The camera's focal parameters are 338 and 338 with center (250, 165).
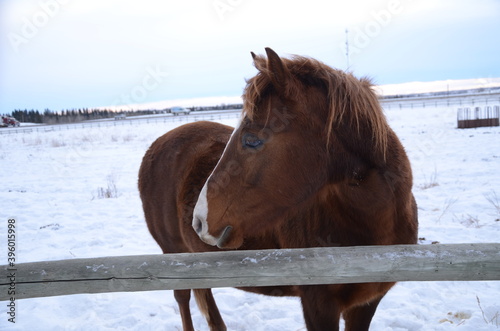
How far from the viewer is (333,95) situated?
6.22 feet

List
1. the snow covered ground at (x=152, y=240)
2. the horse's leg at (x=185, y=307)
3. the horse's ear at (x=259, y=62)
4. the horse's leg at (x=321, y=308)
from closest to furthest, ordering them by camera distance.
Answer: the horse's ear at (x=259, y=62) < the horse's leg at (x=321, y=308) < the horse's leg at (x=185, y=307) < the snow covered ground at (x=152, y=240)

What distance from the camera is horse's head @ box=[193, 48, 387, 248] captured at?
1.88 metres

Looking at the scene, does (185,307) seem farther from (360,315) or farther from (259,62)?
(259,62)

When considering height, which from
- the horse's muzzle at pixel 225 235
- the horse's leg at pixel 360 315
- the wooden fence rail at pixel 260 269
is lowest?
the horse's leg at pixel 360 315

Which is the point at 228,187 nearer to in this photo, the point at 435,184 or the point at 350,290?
the point at 350,290

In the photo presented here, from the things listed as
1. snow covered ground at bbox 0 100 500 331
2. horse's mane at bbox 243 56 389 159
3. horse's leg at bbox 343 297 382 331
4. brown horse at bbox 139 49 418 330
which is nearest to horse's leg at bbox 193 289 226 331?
snow covered ground at bbox 0 100 500 331

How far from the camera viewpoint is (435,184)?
7535 mm

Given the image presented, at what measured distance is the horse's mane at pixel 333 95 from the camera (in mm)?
1895

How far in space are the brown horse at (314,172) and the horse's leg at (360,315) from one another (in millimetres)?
326

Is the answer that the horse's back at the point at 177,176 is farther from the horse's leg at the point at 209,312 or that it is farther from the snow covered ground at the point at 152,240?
the snow covered ground at the point at 152,240

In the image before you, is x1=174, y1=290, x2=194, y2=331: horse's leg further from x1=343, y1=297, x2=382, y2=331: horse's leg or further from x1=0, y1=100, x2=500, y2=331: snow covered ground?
x1=343, y1=297, x2=382, y2=331: horse's leg

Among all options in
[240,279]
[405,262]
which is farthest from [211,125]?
[405,262]

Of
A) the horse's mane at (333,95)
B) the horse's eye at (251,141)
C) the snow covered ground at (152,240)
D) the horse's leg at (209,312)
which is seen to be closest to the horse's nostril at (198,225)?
the horse's eye at (251,141)

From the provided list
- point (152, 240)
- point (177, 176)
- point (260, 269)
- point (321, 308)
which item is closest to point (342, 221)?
point (321, 308)
